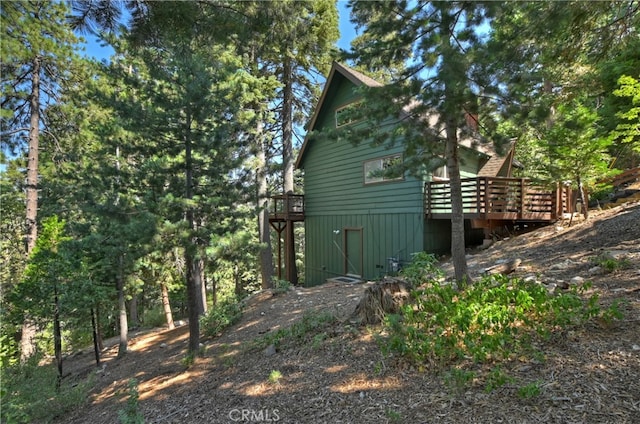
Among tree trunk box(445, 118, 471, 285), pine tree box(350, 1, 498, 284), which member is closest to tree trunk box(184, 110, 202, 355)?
pine tree box(350, 1, 498, 284)

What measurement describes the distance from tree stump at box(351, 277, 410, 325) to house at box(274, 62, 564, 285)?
415 centimetres

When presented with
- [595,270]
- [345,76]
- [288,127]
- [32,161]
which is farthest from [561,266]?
[32,161]

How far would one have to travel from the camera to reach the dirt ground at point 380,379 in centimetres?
240

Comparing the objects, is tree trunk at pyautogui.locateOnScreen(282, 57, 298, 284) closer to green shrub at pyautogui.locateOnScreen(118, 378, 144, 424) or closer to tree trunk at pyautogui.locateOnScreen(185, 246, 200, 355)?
tree trunk at pyautogui.locateOnScreen(185, 246, 200, 355)

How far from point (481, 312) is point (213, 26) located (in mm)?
4512

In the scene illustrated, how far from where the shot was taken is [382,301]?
444 cm

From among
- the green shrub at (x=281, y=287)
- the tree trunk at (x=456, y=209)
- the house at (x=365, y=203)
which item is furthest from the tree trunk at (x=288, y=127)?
the tree trunk at (x=456, y=209)

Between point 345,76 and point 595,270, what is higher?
point 345,76

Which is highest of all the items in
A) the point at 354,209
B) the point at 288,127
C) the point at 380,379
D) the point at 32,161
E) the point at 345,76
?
the point at 345,76

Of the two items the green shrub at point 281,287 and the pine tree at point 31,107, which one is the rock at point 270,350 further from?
the pine tree at point 31,107

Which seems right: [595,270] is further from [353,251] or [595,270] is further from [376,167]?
[353,251]

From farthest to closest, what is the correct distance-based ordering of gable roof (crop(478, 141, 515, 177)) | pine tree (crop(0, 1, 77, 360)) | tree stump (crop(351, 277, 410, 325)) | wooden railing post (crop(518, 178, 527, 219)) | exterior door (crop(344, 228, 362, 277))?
1. gable roof (crop(478, 141, 515, 177))
2. exterior door (crop(344, 228, 362, 277))
3. wooden railing post (crop(518, 178, 527, 219))
4. pine tree (crop(0, 1, 77, 360))
5. tree stump (crop(351, 277, 410, 325))
